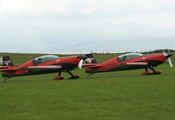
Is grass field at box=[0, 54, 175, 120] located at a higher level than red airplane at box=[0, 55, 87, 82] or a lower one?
lower

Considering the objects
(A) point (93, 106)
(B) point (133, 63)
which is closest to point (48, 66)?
(B) point (133, 63)

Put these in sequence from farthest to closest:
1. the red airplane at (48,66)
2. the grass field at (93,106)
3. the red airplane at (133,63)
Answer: the red airplane at (133,63) → the red airplane at (48,66) → the grass field at (93,106)

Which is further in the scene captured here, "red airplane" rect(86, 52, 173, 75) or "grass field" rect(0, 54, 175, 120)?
"red airplane" rect(86, 52, 173, 75)

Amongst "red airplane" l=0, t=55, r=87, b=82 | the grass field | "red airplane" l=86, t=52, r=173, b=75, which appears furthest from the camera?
"red airplane" l=86, t=52, r=173, b=75

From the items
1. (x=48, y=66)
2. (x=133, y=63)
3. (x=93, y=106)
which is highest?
Result: (x=48, y=66)

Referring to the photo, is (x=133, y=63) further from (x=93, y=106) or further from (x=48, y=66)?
(x=93, y=106)

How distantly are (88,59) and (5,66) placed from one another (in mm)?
6499

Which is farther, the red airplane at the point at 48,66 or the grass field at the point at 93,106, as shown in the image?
the red airplane at the point at 48,66

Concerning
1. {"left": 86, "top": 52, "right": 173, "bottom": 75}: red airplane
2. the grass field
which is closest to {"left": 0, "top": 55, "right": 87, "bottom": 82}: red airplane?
{"left": 86, "top": 52, "right": 173, "bottom": 75}: red airplane

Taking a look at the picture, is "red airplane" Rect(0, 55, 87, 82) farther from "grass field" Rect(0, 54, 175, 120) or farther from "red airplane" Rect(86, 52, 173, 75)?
"grass field" Rect(0, 54, 175, 120)

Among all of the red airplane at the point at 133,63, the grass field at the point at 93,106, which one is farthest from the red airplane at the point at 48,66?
the grass field at the point at 93,106

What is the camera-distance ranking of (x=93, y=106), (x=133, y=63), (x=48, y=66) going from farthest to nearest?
(x=133, y=63) < (x=48, y=66) < (x=93, y=106)

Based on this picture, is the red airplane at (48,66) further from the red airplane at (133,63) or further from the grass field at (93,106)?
the grass field at (93,106)

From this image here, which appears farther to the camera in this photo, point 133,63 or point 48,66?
point 133,63
